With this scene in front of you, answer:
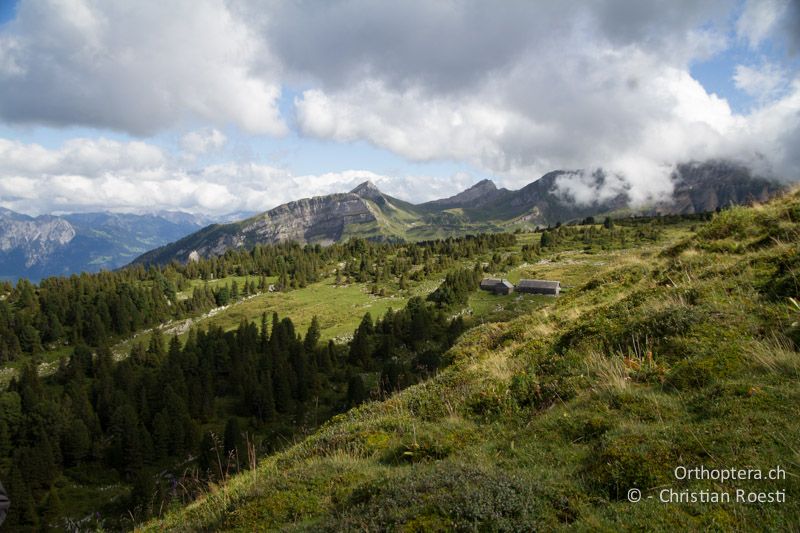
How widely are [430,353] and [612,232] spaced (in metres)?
131

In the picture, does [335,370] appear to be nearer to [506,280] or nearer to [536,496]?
[506,280]

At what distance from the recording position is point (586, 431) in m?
8.58

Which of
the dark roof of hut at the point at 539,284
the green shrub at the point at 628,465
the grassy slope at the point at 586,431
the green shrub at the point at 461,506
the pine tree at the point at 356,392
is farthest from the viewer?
the dark roof of hut at the point at 539,284

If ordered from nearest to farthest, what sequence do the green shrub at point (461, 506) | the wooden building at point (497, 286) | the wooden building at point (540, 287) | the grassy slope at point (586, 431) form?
1. the green shrub at point (461, 506)
2. the grassy slope at point (586, 431)
3. the wooden building at point (540, 287)
4. the wooden building at point (497, 286)

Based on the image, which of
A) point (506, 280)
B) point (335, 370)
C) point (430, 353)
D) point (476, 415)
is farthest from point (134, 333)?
point (476, 415)

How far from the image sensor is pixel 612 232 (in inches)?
6781

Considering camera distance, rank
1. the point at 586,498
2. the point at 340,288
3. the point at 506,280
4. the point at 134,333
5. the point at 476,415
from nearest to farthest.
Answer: the point at 586,498 → the point at 476,415 → the point at 506,280 → the point at 134,333 → the point at 340,288

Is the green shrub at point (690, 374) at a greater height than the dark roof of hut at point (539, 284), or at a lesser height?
greater

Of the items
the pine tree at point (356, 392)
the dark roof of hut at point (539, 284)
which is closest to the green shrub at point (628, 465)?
the pine tree at point (356, 392)

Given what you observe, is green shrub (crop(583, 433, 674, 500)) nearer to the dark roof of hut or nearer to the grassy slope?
the grassy slope

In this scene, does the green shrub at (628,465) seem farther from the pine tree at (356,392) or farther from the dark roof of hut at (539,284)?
the dark roof of hut at (539,284)

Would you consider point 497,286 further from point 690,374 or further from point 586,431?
point 586,431

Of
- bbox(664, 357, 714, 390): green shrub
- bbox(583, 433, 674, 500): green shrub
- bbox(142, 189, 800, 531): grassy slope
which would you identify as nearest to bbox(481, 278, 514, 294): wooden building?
bbox(142, 189, 800, 531): grassy slope

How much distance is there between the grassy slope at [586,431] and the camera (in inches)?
242
